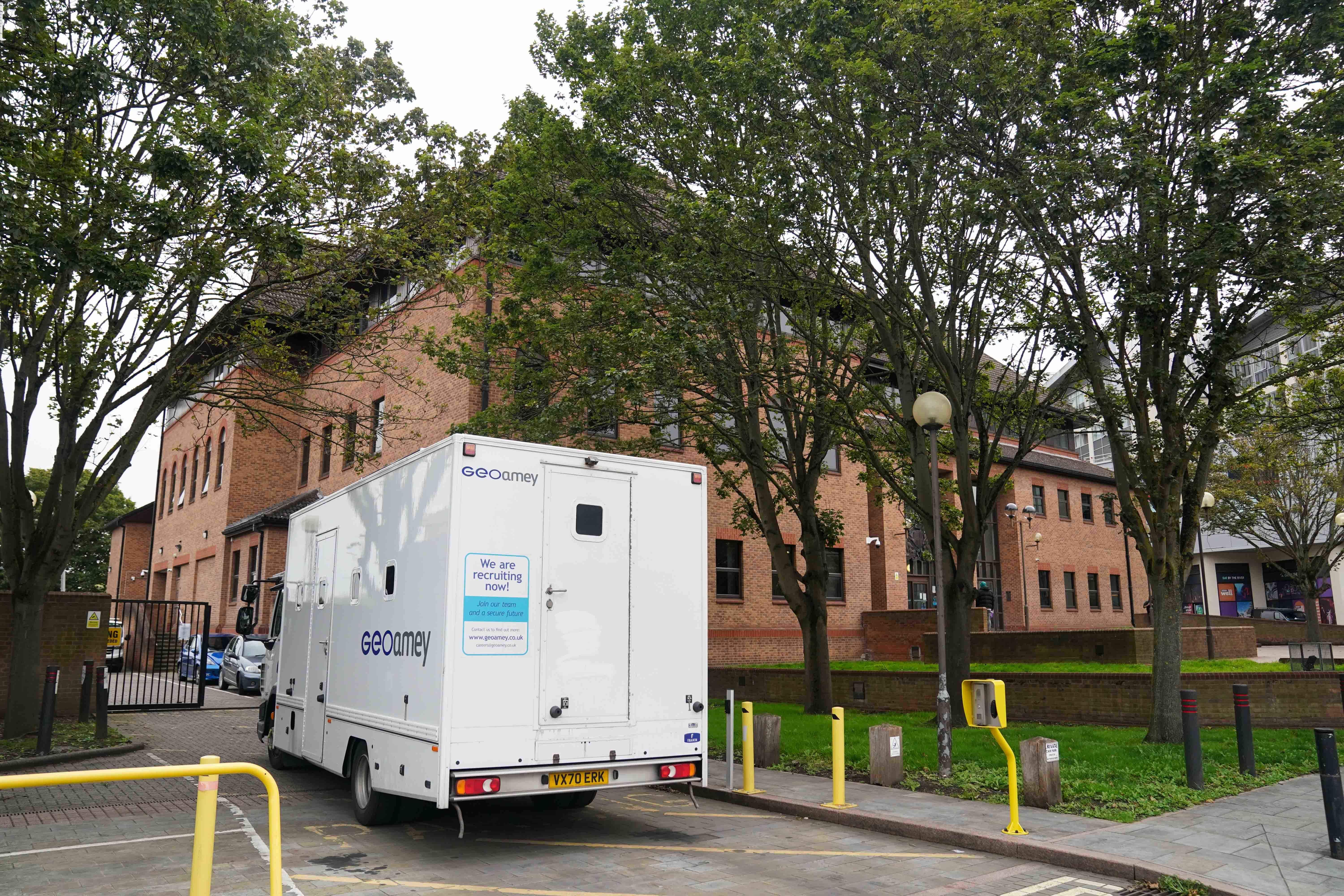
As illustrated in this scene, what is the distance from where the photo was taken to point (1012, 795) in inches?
313

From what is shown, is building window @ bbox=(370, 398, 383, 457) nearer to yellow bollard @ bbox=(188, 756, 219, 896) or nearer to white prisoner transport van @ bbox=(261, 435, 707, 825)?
white prisoner transport van @ bbox=(261, 435, 707, 825)

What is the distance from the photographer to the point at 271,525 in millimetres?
29516

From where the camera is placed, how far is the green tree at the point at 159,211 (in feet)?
33.3

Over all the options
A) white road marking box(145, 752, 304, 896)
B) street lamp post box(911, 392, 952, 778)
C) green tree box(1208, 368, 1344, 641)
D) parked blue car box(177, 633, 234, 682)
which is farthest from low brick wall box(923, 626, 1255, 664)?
parked blue car box(177, 633, 234, 682)

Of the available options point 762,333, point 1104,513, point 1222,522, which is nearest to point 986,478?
point 762,333

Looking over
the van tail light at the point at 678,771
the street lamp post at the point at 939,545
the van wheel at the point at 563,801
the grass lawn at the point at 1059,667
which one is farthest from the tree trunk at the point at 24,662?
the grass lawn at the point at 1059,667

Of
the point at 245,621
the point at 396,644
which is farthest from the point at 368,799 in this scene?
the point at 245,621

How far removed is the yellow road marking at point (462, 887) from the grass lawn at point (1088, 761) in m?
4.83

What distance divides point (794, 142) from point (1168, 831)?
9169mm

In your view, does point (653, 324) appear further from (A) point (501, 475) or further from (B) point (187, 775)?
(B) point (187, 775)

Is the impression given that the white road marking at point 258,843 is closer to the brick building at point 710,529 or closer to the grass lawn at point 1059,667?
the brick building at point 710,529

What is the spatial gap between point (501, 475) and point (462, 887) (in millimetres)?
3018

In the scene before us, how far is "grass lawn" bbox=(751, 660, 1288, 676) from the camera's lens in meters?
19.5

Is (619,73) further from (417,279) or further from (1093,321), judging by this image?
(1093,321)
